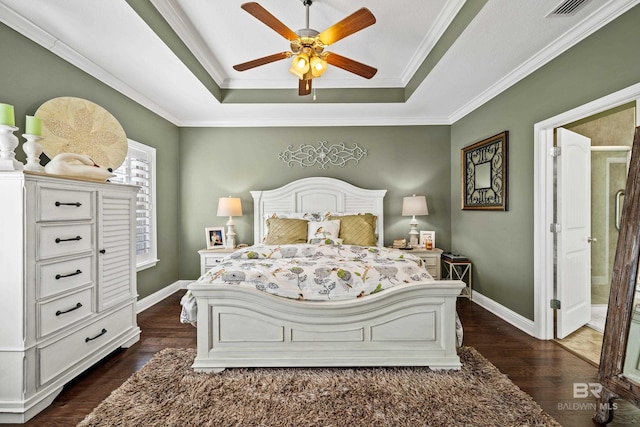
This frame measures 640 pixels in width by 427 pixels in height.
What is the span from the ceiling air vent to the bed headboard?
2577mm

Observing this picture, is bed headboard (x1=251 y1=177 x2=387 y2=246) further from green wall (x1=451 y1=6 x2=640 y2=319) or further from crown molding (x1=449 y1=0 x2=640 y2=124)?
crown molding (x1=449 y1=0 x2=640 y2=124)

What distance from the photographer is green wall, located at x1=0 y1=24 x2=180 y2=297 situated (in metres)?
2.04

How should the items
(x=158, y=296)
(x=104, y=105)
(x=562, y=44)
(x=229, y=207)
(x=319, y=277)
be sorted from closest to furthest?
1. (x=319, y=277)
2. (x=562, y=44)
3. (x=104, y=105)
4. (x=158, y=296)
5. (x=229, y=207)

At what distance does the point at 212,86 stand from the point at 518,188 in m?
3.53

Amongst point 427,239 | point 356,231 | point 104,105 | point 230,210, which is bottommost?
point 427,239

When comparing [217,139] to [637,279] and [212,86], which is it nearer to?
[212,86]

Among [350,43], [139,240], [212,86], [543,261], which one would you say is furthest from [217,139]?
[543,261]

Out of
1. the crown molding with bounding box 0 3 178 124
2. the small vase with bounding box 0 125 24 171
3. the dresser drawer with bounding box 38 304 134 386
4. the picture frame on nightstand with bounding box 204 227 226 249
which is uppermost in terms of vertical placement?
the crown molding with bounding box 0 3 178 124

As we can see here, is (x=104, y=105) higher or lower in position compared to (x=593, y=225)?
higher

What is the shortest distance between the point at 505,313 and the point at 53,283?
3949mm

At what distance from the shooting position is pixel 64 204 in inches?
74.9

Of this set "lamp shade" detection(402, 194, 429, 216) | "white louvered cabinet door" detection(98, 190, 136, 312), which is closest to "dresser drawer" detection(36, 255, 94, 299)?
"white louvered cabinet door" detection(98, 190, 136, 312)

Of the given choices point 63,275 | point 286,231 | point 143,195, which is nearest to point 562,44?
point 286,231

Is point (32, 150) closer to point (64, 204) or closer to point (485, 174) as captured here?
point (64, 204)
